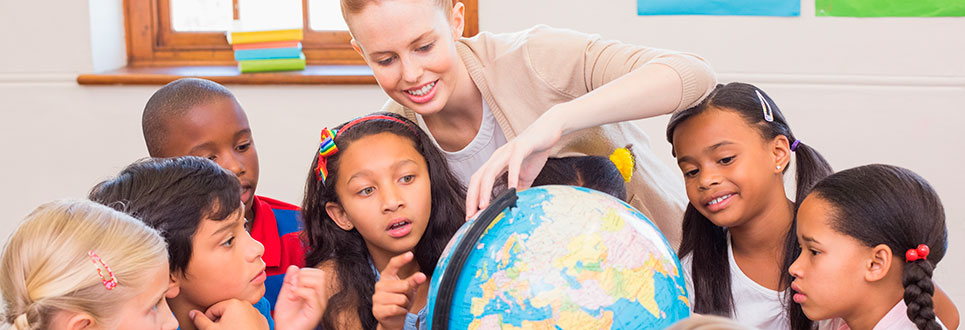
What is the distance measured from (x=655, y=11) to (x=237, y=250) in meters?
2.37

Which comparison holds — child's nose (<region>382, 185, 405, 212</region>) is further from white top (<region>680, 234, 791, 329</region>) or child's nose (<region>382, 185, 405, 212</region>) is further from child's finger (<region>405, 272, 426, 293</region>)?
white top (<region>680, 234, 791, 329</region>)

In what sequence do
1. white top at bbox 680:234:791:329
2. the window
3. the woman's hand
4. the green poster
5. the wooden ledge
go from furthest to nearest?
the window < the wooden ledge < the green poster < white top at bbox 680:234:791:329 < the woman's hand

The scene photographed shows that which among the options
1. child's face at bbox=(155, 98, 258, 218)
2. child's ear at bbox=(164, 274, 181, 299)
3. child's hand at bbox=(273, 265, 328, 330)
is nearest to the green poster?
child's face at bbox=(155, 98, 258, 218)

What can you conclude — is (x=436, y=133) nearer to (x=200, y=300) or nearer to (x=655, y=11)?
(x=200, y=300)

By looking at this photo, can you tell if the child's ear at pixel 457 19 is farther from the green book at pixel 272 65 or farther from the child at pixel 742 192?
the green book at pixel 272 65

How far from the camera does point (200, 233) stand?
1.81 metres

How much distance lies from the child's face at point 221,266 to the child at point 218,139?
0.49 metres

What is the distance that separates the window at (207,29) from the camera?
13.7 feet

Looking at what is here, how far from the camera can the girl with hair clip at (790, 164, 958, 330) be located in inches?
71.6

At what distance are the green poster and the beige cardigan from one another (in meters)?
1.76

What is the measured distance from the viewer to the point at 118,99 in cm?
399

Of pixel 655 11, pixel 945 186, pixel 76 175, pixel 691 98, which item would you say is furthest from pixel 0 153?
pixel 945 186

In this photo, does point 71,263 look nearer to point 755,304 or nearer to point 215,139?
point 215,139

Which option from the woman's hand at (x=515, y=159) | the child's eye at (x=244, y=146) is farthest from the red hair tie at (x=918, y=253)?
the child's eye at (x=244, y=146)
